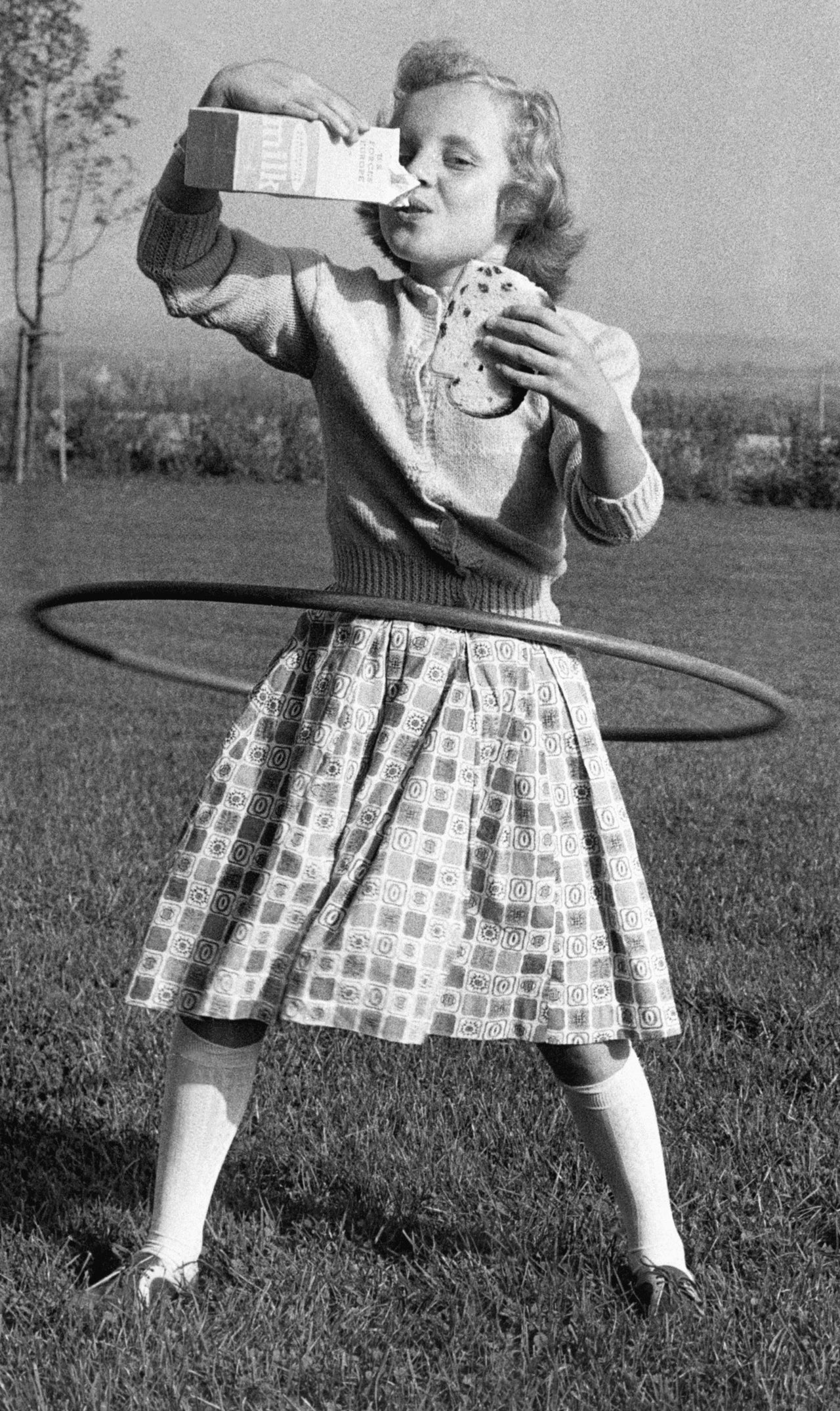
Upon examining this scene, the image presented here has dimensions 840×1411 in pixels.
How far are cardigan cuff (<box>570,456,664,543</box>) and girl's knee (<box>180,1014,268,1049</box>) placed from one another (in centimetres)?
80

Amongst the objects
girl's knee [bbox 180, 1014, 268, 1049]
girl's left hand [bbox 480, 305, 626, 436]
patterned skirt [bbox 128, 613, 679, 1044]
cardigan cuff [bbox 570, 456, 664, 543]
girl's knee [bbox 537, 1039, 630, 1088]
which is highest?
girl's left hand [bbox 480, 305, 626, 436]

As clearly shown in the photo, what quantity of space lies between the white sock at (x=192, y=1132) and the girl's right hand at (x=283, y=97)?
1.18 m

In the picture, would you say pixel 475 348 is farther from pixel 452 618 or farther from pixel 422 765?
pixel 422 765

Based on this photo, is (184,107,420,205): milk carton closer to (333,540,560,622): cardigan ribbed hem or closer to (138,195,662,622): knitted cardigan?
(138,195,662,622): knitted cardigan

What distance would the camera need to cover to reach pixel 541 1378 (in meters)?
2.25

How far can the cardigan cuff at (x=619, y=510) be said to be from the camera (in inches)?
90.9

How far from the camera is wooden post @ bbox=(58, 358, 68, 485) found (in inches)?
661

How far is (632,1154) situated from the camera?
2.44 metres

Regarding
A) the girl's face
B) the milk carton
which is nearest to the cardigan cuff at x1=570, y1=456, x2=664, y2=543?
the girl's face

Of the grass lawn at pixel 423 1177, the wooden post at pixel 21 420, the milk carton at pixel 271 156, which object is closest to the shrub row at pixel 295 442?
the wooden post at pixel 21 420

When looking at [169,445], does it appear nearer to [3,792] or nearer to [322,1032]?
[3,792]

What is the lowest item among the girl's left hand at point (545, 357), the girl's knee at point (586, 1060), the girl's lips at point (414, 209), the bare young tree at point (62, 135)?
the girl's knee at point (586, 1060)

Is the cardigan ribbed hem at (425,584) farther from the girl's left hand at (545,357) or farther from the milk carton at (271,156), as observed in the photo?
the milk carton at (271,156)

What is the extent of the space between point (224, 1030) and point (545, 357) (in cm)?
98
